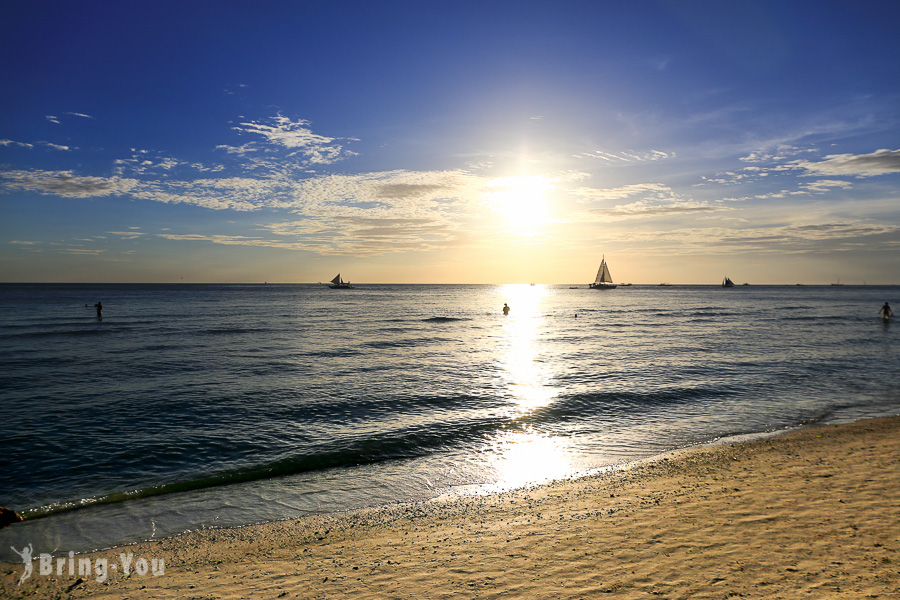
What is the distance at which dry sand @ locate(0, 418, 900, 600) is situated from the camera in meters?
6.64

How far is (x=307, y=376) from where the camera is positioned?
87.7 ft

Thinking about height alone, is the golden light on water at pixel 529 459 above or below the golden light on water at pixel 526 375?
below

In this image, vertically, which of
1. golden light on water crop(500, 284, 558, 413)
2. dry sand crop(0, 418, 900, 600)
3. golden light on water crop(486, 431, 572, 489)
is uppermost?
dry sand crop(0, 418, 900, 600)

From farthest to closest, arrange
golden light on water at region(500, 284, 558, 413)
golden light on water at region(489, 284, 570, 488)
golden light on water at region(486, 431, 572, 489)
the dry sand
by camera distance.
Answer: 1. golden light on water at region(500, 284, 558, 413)
2. golden light on water at region(489, 284, 570, 488)
3. golden light on water at region(486, 431, 572, 489)
4. the dry sand

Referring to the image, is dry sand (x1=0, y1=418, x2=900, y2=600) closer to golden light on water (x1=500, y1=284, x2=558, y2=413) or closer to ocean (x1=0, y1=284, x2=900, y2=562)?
ocean (x1=0, y1=284, x2=900, y2=562)

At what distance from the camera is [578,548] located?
25.8 feet

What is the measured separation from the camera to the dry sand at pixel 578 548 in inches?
261

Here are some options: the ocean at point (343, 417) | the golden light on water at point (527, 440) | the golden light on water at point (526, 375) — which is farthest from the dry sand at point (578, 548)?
the golden light on water at point (526, 375)

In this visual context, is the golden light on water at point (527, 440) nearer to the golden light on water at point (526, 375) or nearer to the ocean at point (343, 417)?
the golden light on water at point (526, 375)

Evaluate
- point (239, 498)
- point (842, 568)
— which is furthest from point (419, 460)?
point (842, 568)

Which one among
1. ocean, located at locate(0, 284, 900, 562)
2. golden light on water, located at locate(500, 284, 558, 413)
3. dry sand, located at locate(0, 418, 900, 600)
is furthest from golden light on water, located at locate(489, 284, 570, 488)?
dry sand, located at locate(0, 418, 900, 600)

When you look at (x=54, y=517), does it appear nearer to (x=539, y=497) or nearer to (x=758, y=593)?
(x=539, y=497)

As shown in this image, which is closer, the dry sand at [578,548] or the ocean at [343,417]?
the dry sand at [578,548]

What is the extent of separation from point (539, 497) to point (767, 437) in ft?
32.1
